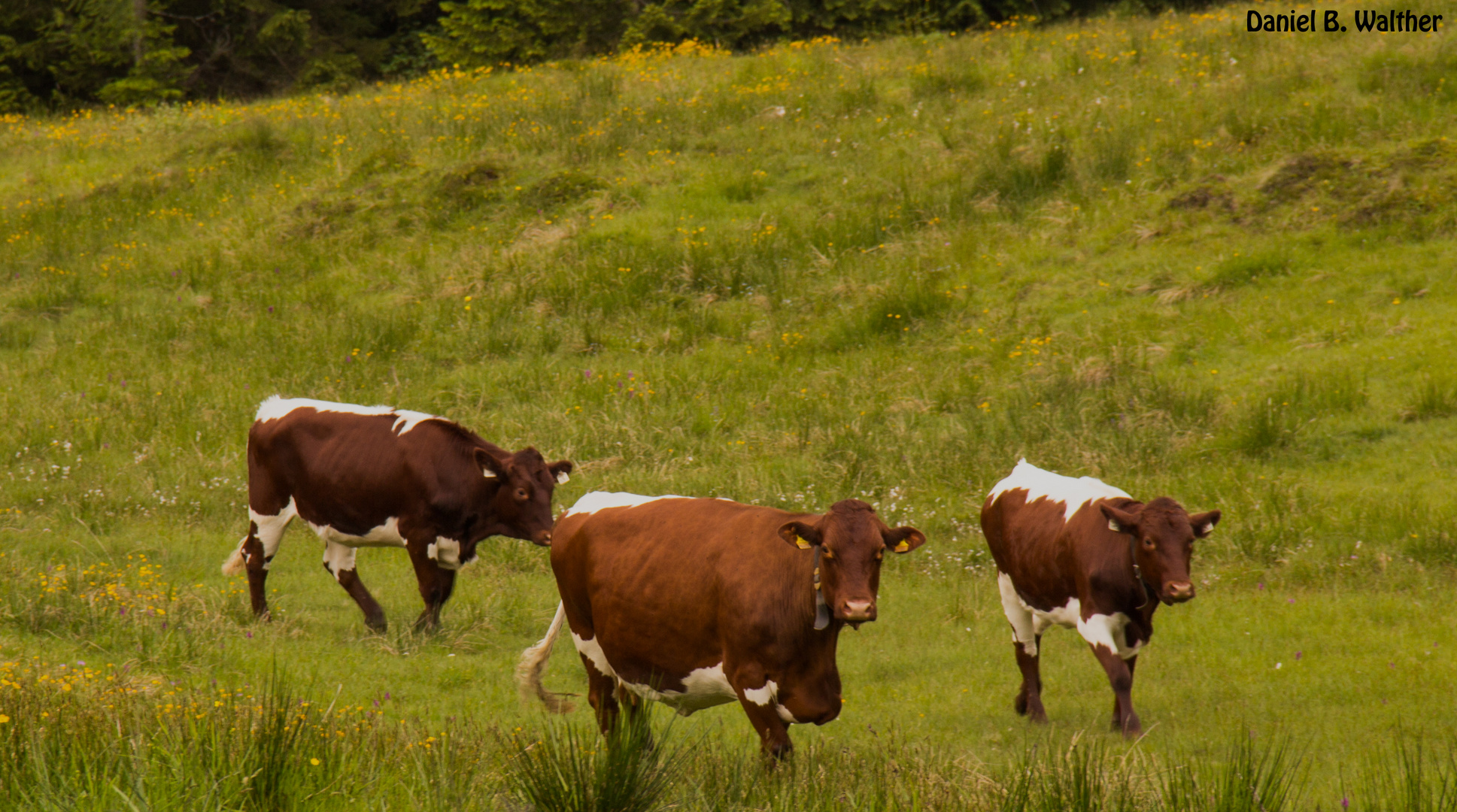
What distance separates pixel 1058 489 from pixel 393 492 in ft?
17.0

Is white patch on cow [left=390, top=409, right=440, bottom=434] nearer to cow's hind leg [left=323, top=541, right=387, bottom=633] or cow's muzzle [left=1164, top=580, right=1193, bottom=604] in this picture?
cow's hind leg [left=323, top=541, right=387, bottom=633]

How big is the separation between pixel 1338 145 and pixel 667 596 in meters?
14.5

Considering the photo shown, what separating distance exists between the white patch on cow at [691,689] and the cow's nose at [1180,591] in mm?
2552

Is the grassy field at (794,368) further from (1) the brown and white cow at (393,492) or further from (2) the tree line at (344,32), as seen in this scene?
(2) the tree line at (344,32)

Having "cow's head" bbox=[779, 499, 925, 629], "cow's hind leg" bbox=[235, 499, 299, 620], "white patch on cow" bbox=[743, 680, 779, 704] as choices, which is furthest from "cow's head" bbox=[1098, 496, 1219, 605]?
"cow's hind leg" bbox=[235, 499, 299, 620]

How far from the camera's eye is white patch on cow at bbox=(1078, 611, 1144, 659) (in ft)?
26.0

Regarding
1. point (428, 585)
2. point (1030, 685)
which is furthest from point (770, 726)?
point (428, 585)

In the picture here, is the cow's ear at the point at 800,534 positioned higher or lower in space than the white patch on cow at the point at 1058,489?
higher

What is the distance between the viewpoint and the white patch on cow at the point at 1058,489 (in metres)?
8.53

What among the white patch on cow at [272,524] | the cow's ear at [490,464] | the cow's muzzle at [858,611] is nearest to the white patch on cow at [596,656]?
the cow's muzzle at [858,611]

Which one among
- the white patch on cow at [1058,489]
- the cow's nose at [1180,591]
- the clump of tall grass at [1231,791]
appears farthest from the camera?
the white patch on cow at [1058,489]

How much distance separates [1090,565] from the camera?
796 centimetres

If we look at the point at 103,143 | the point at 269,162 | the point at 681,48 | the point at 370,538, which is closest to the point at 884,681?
the point at 370,538

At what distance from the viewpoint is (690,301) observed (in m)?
18.3
